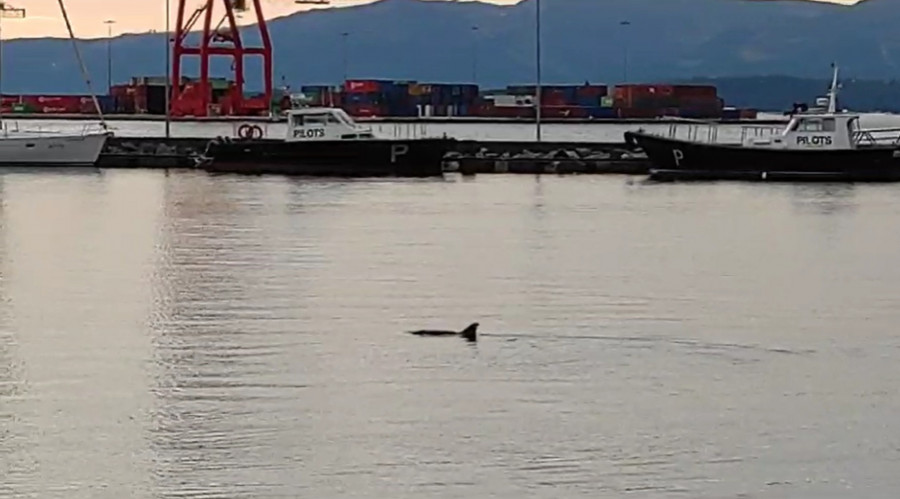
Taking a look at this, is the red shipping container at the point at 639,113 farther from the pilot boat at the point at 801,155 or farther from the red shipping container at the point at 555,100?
the pilot boat at the point at 801,155

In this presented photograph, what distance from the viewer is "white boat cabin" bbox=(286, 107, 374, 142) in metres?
38.1

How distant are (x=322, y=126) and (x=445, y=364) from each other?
2703 cm

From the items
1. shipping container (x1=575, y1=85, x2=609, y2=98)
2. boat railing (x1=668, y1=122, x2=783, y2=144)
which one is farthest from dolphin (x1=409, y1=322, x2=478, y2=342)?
shipping container (x1=575, y1=85, x2=609, y2=98)

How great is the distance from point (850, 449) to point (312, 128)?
98.2ft

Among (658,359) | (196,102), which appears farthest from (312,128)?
(196,102)

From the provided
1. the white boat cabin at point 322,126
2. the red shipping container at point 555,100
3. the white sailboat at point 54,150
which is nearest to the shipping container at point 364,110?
the red shipping container at point 555,100

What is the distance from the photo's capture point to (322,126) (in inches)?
1503

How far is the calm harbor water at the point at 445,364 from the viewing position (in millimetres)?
8461

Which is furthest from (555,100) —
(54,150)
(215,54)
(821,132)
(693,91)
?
(821,132)

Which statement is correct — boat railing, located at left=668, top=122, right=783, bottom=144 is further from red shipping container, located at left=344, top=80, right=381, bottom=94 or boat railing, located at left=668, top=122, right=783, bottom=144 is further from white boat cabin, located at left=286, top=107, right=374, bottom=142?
red shipping container, located at left=344, top=80, right=381, bottom=94

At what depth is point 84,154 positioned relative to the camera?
44.5 metres

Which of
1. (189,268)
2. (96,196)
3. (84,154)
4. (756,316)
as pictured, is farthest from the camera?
(84,154)

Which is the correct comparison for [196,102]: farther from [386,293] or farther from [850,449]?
[850,449]

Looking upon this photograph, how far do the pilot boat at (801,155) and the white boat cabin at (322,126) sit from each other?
6.26m
